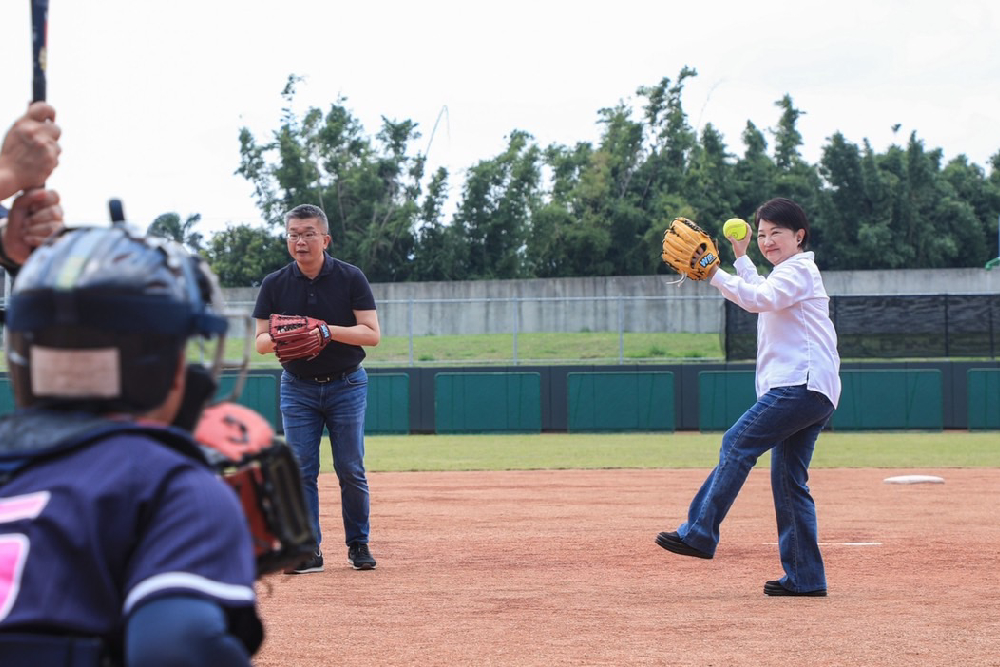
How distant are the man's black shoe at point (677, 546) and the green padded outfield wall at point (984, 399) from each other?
1919 centimetres

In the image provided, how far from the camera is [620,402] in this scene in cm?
2434

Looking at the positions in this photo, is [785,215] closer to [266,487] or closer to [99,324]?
[266,487]

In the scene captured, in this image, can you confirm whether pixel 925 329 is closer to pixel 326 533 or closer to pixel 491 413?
pixel 491 413

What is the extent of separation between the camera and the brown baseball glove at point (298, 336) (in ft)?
24.0

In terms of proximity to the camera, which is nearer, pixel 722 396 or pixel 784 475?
pixel 784 475

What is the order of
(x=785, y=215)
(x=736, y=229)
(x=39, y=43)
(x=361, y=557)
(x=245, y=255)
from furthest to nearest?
1. (x=245, y=255)
2. (x=361, y=557)
3. (x=736, y=229)
4. (x=785, y=215)
5. (x=39, y=43)

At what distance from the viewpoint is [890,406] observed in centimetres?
2423

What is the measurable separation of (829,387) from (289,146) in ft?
139

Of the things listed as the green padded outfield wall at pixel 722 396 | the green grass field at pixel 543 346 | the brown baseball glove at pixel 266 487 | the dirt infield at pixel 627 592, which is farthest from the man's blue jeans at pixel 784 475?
the green grass field at pixel 543 346

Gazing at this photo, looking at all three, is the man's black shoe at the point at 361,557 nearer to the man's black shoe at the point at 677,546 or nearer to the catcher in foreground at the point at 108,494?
the man's black shoe at the point at 677,546

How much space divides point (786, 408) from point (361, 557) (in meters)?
2.73

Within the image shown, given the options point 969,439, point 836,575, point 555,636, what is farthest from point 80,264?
point 969,439

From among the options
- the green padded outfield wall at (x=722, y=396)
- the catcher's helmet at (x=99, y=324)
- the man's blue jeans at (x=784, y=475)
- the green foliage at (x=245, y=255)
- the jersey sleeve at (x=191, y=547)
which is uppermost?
the green foliage at (x=245, y=255)

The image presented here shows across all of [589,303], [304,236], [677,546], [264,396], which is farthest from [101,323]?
[589,303]
